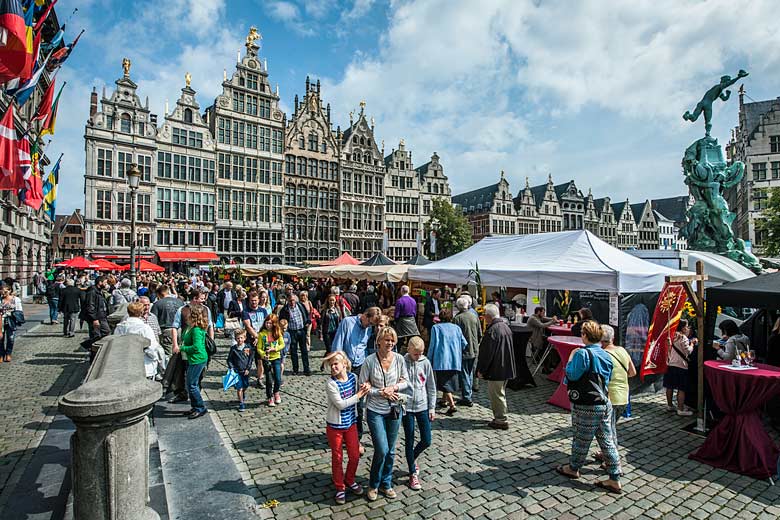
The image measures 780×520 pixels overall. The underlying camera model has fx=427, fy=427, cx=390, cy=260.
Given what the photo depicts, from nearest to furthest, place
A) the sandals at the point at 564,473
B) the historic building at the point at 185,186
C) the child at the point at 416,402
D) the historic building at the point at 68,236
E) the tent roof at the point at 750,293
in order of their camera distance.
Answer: the child at the point at 416,402
the sandals at the point at 564,473
the tent roof at the point at 750,293
the historic building at the point at 185,186
the historic building at the point at 68,236

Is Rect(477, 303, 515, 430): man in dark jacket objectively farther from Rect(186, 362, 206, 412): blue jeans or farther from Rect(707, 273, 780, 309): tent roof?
Rect(186, 362, 206, 412): blue jeans

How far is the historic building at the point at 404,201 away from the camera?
48281 mm

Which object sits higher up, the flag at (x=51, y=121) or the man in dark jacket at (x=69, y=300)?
the flag at (x=51, y=121)

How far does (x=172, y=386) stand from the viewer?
711 cm

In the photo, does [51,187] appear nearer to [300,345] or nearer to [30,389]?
[30,389]

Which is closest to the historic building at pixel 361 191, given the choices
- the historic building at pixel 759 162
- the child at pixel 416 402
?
the historic building at pixel 759 162

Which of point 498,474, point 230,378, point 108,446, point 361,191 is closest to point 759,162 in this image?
point 361,191

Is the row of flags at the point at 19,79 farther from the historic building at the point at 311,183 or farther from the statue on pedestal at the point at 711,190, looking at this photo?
the statue on pedestal at the point at 711,190

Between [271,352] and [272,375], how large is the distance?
1.71 ft

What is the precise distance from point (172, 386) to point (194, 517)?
3873 millimetres

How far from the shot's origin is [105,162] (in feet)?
105

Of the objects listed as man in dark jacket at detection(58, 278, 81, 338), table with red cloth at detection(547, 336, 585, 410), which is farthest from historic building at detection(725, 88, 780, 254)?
man in dark jacket at detection(58, 278, 81, 338)

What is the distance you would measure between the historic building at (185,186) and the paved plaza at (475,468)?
29668mm

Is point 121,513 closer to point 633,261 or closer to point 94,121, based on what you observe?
point 633,261
